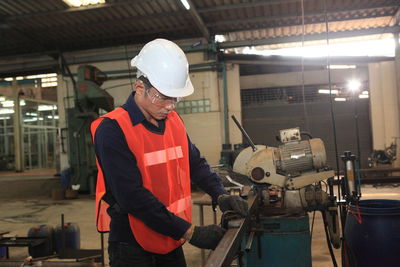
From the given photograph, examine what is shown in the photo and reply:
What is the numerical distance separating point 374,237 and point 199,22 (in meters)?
5.58

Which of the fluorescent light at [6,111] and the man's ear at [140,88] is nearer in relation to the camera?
the man's ear at [140,88]

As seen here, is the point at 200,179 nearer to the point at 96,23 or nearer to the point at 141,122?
the point at 141,122

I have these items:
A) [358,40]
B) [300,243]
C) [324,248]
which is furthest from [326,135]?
[300,243]

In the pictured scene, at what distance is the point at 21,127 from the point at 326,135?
9160mm

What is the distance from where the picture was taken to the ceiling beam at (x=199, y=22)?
6.27m

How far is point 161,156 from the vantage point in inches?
54.2

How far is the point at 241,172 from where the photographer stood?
2666mm

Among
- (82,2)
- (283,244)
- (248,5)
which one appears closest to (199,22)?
(248,5)

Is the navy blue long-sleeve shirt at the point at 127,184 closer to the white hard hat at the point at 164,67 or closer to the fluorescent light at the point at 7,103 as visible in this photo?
the white hard hat at the point at 164,67

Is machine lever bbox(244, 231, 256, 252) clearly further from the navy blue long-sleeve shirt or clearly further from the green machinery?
the green machinery

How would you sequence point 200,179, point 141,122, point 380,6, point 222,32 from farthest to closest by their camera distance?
point 222,32 < point 380,6 < point 200,179 < point 141,122

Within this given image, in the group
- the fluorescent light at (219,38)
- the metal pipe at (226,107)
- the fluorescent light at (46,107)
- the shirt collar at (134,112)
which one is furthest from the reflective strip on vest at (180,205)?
the fluorescent light at (46,107)

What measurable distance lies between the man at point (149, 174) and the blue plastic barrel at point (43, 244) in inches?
80.3

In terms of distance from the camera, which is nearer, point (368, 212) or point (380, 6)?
point (368, 212)
